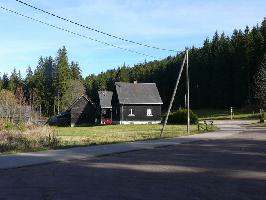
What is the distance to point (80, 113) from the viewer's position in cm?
7800

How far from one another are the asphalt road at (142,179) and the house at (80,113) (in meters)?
60.5

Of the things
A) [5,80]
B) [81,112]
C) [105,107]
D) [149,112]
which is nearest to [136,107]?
[149,112]

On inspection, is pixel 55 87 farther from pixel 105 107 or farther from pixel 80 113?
pixel 80 113

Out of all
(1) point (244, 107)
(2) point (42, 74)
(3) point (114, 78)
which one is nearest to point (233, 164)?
(1) point (244, 107)

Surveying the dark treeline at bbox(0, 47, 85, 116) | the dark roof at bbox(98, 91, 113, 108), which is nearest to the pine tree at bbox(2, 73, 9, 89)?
the dark treeline at bbox(0, 47, 85, 116)

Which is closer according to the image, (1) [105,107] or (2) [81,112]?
(2) [81,112]

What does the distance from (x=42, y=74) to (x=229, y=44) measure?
146ft

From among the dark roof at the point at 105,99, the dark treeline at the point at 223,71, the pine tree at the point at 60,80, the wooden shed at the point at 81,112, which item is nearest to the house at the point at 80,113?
the wooden shed at the point at 81,112

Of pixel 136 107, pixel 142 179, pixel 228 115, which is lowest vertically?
pixel 142 179

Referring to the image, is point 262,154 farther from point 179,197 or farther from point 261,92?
point 261,92

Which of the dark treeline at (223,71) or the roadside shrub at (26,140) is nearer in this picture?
the roadside shrub at (26,140)

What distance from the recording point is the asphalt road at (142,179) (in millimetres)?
9812

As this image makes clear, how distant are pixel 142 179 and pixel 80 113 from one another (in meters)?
66.5

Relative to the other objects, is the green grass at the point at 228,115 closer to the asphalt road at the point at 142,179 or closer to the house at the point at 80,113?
the house at the point at 80,113
